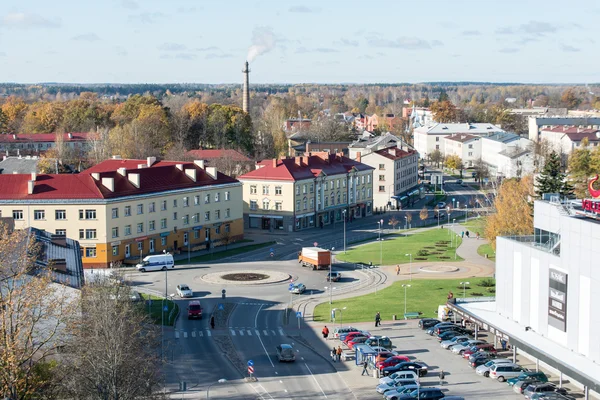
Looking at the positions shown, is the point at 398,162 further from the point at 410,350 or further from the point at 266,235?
the point at 410,350

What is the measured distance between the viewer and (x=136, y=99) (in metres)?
140

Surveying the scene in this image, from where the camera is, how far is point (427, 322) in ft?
159

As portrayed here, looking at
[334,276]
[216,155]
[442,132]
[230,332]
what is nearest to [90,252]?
[334,276]

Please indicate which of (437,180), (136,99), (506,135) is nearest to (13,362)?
(437,180)

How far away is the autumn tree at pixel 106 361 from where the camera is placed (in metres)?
29.4

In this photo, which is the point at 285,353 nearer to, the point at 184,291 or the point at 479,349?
the point at 479,349

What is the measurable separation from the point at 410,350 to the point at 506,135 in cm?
10979

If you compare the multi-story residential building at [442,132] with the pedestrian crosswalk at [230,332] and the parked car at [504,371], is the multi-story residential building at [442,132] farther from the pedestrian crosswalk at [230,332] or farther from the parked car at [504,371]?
the parked car at [504,371]

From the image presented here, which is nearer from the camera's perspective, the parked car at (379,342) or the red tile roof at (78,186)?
the parked car at (379,342)

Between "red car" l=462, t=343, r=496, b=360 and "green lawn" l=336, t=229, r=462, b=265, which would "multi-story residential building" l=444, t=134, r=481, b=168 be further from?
"red car" l=462, t=343, r=496, b=360

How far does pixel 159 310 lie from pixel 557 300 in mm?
24662

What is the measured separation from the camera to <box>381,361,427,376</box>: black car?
39.1 m

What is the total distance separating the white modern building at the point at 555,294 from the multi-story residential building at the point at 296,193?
1647 inches

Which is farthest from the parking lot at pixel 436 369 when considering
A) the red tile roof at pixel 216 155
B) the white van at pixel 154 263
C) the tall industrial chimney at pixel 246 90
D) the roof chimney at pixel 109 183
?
the tall industrial chimney at pixel 246 90
